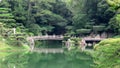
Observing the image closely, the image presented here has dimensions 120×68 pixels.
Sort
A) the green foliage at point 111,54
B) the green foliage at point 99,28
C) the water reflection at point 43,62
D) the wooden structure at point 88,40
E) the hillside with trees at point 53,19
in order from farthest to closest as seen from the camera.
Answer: the green foliage at point 99,28 → the wooden structure at point 88,40 → the hillside with trees at point 53,19 → the water reflection at point 43,62 → the green foliage at point 111,54

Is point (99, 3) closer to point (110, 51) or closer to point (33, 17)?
point (33, 17)

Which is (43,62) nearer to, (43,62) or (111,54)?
(43,62)

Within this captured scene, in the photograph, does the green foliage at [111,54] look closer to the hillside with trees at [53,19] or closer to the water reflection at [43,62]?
the water reflection at [43,62]

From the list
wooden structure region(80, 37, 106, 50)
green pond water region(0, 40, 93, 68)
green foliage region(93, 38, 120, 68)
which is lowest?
wooden structure region(80, 37, 106, 50)

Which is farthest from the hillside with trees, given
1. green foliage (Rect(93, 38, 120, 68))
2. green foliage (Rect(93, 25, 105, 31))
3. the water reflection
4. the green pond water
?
green foliage (Rect(93, 38, 120, 68))

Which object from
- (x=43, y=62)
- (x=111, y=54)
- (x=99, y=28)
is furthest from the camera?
(x=99, y=28)

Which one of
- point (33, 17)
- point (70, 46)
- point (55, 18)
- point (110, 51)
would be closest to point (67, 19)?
point (55, 18)

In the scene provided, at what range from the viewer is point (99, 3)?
50.2 metres

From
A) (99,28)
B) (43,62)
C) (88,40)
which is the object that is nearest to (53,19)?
→ (99,28)

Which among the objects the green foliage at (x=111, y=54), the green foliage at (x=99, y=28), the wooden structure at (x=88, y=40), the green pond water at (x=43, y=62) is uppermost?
the green foliage at (x=111, y=54)

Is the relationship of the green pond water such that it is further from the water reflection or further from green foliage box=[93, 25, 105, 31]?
green foliage box=[93, 25, 105, 31]

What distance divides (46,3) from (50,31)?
491 cm

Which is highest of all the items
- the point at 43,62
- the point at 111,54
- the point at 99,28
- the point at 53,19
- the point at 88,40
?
the point at 111,54

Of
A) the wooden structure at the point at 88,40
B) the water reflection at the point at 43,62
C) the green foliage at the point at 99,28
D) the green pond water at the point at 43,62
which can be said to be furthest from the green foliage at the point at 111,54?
the green foliage at the point at 99,28
